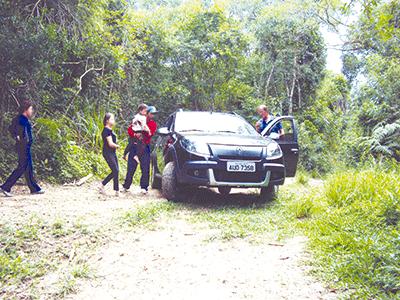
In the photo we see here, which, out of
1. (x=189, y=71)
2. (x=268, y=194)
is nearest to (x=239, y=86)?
(x=189, y=71)

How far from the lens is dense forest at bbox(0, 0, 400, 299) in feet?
12.8

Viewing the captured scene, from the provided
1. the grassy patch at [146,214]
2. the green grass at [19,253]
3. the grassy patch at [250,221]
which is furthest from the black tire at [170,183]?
the green grass at [19,253]

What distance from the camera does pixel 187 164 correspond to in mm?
5406

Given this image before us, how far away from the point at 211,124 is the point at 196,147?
1.13 metres

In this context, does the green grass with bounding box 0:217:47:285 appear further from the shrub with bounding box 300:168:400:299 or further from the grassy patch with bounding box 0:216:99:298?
the shrub with bounding box 300:168:400:299

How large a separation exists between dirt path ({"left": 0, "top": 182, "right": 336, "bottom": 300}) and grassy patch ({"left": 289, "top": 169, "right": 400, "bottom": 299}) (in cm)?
21

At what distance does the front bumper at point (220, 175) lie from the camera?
5336 mm

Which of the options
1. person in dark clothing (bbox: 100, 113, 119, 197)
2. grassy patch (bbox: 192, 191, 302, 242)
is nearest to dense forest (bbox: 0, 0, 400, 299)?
grassy patch (bbox: 192, 191, 302, 242)

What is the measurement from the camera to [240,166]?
5.39 metres

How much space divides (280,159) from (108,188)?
12.5 ft

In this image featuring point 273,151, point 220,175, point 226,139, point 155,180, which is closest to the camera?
point 220,175

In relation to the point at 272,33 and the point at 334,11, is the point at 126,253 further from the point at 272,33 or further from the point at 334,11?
the point at 334,11

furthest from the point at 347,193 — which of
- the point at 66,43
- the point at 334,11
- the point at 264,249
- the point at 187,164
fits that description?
the point at 334,11

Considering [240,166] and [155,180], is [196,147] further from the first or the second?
[155,180]
